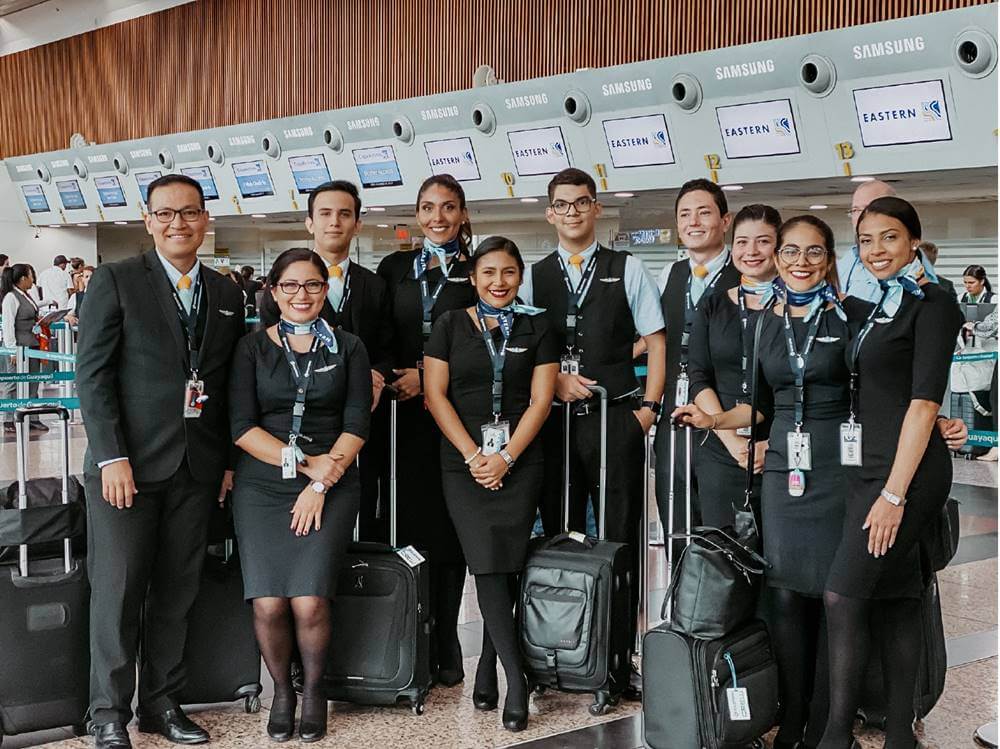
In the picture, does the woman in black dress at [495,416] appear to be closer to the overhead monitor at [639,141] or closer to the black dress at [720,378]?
the black dress at [720,378]

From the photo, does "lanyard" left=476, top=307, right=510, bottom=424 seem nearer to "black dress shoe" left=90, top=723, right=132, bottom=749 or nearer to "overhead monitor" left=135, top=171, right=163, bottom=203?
"black dress shoe" left=90, top=723, right=132, bottom=749

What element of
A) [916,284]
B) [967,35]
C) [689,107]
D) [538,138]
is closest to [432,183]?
[916,284]

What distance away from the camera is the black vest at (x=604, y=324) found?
4457mm

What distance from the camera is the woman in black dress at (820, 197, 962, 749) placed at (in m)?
3.41

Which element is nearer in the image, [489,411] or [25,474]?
[25,474]

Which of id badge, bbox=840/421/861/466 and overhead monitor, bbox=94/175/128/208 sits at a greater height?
overhead monitor, bbox=94/175/128/208

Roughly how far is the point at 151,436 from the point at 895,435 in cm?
239

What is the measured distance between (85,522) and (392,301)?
148 centimetres

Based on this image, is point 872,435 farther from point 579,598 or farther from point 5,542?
point 5,542

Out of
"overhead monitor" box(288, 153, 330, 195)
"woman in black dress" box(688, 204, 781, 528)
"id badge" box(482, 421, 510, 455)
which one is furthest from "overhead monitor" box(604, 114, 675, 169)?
"id badge" box(482, 421, 510, 455)

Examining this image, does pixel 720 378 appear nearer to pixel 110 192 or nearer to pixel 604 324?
pixel 604 324

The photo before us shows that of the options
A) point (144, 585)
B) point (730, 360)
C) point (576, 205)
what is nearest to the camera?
point (144, 585)

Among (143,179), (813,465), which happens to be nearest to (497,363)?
(813,465)

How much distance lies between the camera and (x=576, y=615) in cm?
418
